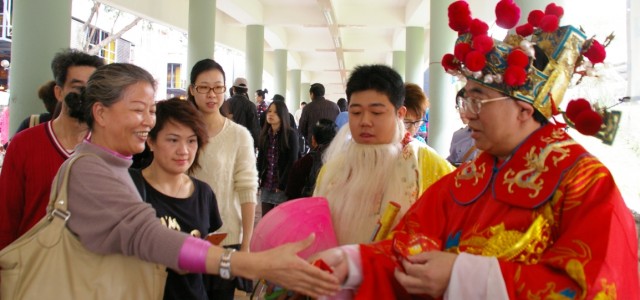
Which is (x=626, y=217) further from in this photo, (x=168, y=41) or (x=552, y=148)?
(x=168, y=41)

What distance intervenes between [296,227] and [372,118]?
50 cm

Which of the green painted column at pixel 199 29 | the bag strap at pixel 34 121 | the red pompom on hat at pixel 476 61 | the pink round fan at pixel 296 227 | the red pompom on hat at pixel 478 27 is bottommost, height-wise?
the pink round fan at pixel 296 227

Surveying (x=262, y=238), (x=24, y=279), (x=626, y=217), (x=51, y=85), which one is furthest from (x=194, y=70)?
(x=626, y=217)

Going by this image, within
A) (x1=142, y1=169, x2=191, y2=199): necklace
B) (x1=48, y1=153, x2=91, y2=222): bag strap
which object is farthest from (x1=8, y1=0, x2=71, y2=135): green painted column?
(x1=48, y1=153, x2=91, y2=222): bag strap

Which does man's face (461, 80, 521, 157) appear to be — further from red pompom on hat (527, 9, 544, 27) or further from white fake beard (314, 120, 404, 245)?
white fake beard (314, 120, 404, 245)

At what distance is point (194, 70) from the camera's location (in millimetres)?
2973

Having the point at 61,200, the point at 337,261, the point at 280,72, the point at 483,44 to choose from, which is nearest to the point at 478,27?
the point at 483,44

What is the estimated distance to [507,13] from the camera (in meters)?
1.63

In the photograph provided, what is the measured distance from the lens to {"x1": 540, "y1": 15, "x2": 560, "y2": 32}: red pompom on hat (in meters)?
1.55

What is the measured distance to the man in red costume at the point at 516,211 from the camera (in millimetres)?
1304

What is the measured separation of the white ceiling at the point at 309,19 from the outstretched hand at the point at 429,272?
7.48 metres

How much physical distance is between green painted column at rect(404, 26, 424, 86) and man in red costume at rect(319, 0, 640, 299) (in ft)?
38.8

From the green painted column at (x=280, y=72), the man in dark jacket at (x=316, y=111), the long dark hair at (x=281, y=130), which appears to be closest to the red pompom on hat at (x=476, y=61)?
the long dark hair at (x=281, y=130)

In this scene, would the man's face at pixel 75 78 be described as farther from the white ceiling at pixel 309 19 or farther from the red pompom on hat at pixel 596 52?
the white ceiling at pixel 309 19
